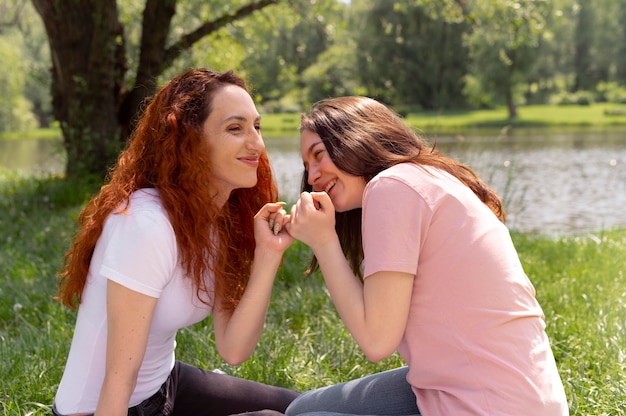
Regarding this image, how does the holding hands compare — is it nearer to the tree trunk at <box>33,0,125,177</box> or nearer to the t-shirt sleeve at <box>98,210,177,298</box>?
the t-shirt sleeve at <box>98,210,177,298</box>

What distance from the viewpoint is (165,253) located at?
208 centimetres

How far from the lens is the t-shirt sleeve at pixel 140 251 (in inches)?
78.7

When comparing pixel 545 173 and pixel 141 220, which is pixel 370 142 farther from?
pixel 545 173

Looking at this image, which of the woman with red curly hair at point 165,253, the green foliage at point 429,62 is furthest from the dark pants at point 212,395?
the green foliage at point 429,62

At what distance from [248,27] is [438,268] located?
988 cm

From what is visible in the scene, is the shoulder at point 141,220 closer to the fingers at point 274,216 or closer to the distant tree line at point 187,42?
the fingers at point 274,216

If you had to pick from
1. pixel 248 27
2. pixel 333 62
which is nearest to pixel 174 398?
pixel 333 62

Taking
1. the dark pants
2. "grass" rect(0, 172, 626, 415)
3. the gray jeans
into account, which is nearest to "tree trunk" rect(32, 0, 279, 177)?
"grass" rect(0, 172, 626, 415)

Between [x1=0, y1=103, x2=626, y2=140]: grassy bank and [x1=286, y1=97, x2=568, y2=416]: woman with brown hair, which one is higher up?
[x1=286, y1=97, x2=568, y2=416]: woman with brown hair

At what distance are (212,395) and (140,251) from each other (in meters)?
0.86

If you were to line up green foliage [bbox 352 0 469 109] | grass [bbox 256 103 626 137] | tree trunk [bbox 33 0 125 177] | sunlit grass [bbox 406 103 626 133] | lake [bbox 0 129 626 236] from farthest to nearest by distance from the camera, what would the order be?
1. green foliage [bbox 352 0 469 109]
2. sunlit grass [bbox 406 103 626 133]
3. grass [bbox 256 103 626 137]
4. lake [bbox 0 129 626 236]
5. tree trunk [bbox 33 0 125 177]

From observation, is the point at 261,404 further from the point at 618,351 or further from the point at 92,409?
the point at 618,351

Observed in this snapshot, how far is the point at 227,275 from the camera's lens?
241cm

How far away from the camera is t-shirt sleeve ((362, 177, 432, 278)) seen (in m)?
1.86
